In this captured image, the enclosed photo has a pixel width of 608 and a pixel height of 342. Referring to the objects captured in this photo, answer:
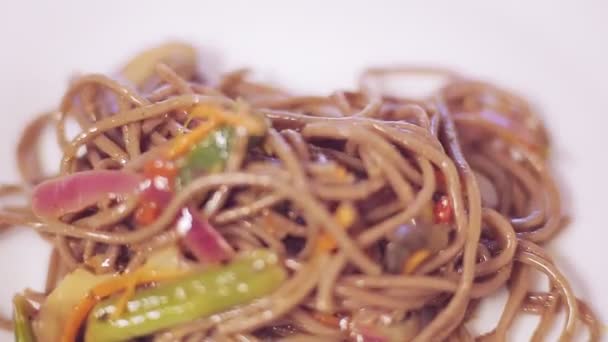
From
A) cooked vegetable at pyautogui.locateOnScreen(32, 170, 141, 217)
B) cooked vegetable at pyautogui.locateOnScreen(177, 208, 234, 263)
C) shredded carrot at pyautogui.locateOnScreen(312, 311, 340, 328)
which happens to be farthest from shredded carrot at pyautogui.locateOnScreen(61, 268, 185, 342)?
shredded carrot at pyautogui.locateOnScreen(312, 311, 340, 328)

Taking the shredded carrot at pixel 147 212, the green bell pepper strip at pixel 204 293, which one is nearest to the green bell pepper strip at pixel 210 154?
the shredded carrot at pixel 147 212

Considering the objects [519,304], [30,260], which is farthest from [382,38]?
[30,260]

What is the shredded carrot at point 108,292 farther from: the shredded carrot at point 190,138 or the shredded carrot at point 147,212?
the shredded carrot at point 190,138

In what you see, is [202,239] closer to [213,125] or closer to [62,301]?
[213,125]

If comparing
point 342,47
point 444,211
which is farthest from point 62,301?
point 342,47

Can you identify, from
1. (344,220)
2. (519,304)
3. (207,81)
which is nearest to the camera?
(344,220)

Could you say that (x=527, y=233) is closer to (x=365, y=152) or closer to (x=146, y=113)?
(x=365, y=152)

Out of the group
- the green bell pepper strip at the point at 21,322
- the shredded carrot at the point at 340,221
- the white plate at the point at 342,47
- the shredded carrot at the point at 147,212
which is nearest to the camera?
the shredded carrot at the point at 340,221
